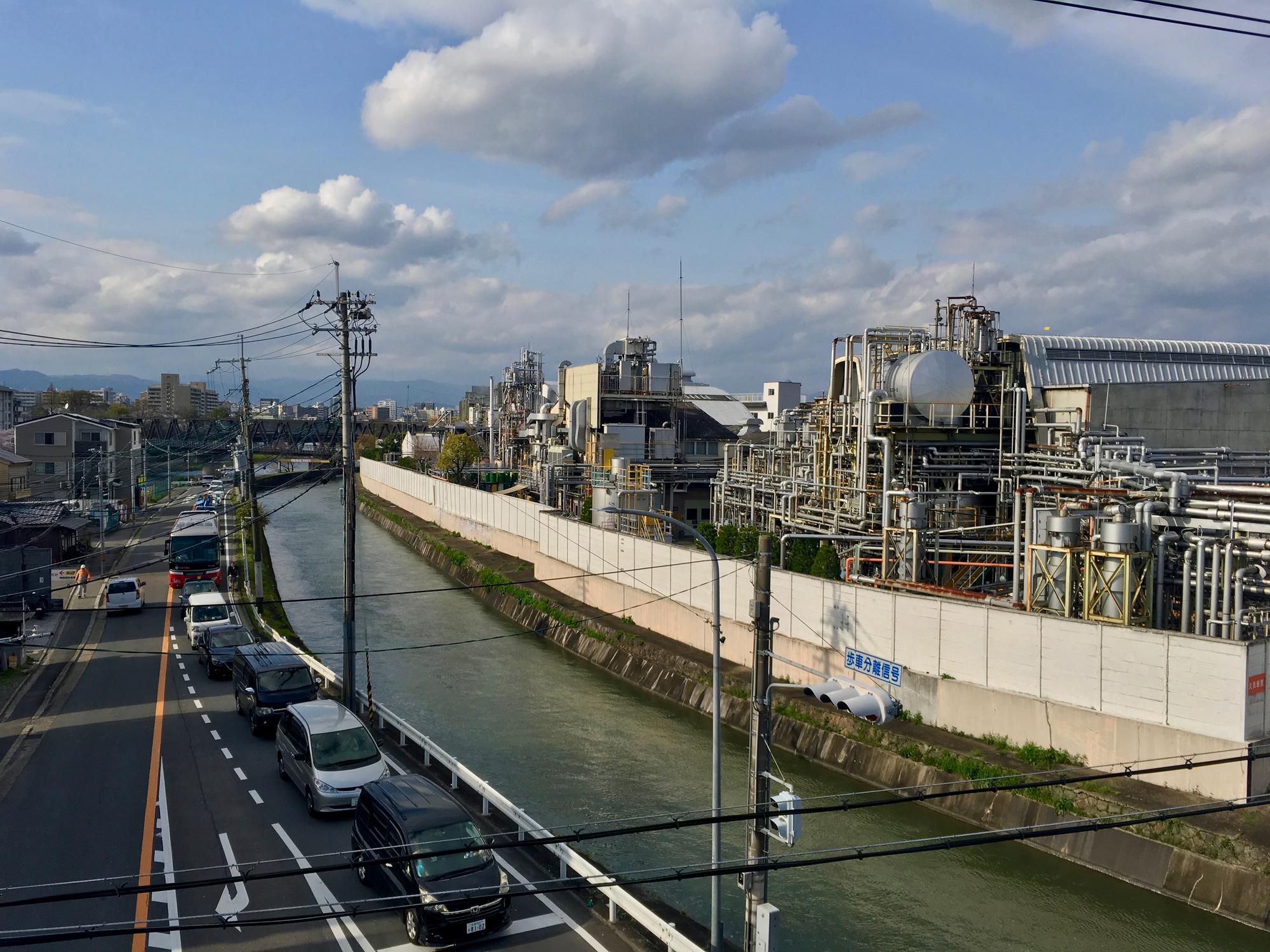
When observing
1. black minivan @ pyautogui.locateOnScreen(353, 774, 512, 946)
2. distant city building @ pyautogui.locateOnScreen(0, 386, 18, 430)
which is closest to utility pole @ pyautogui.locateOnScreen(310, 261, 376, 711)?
black minivan @ pyautogui.locateOnScreen(353, 774, 512, 946)

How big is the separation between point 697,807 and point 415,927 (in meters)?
6.81

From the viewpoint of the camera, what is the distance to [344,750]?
12234mm

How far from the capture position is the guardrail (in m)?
8.36

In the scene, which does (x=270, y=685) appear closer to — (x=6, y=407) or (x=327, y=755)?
(x=327, y=755)

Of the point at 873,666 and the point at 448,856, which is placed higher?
the point at 873,666

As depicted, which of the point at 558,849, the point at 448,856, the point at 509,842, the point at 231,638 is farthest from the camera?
the point at 231,638

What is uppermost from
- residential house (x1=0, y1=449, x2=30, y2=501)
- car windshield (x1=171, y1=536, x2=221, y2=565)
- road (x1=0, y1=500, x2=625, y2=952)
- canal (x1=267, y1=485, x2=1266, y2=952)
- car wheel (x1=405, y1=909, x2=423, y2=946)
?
residential house (x1=0, y1=449, x2=30, y2=501)

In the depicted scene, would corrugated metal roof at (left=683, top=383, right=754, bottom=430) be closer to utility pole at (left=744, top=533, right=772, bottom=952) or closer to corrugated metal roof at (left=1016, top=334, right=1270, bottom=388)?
corrugated metal roof at (left=1016, top=334, right=1270, bottom=388)

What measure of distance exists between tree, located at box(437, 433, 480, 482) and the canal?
34.1m

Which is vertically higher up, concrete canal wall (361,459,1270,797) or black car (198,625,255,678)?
concrete canal wall (361,459,1270,797)

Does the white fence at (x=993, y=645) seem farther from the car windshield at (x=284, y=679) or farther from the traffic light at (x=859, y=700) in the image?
the car windshield at (x=284, y=679)

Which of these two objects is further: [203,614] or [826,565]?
[203,614]

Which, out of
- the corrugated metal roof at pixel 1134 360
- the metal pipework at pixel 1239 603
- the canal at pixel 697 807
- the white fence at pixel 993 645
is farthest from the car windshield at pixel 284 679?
the corrugated metal roof at pixel 1134 360

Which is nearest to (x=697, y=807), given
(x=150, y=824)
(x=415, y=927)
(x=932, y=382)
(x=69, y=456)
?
(x=415, y=927)
